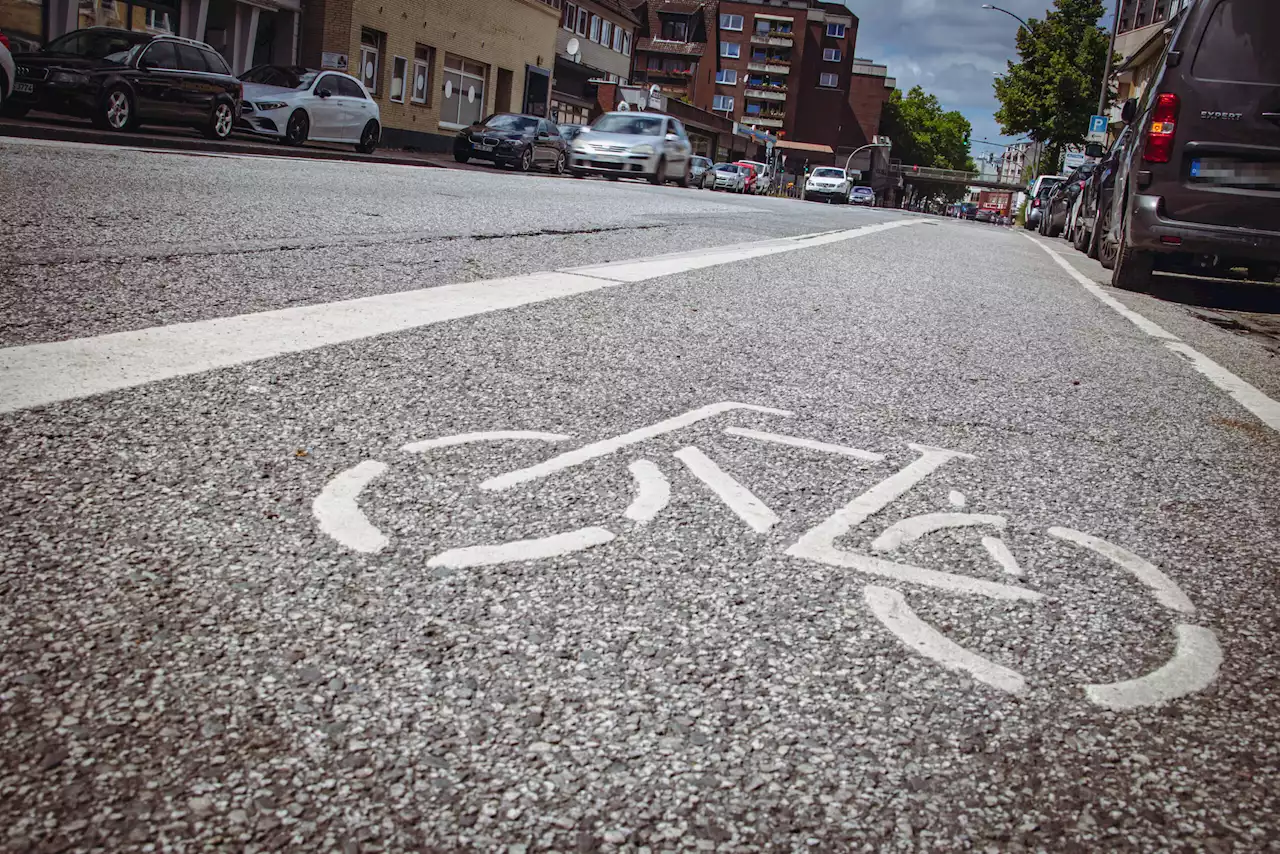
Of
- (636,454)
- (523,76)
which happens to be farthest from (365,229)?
(523,76)

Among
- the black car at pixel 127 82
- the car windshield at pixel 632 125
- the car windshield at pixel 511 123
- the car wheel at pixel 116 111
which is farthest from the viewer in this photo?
the car windshield at pixel 511 123

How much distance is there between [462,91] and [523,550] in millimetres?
41922

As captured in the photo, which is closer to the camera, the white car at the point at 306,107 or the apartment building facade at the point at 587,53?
the white car at the point at 306,107

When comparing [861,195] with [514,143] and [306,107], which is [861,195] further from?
[306,107]

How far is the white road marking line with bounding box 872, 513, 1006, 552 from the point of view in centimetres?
250

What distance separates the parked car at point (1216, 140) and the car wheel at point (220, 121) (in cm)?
1459

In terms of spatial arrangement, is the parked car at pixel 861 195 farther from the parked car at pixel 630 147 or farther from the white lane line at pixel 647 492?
the white lane line at pixel 647 492

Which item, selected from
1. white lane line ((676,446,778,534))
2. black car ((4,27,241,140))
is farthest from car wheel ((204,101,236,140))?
white lane line ((676,446,778,534))

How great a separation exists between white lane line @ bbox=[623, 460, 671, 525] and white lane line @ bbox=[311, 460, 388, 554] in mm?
586

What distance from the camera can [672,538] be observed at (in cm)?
239

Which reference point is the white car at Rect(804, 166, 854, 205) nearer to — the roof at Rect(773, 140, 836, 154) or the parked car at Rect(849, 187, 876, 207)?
the parked car at Rect(849, 187, 876, 207)

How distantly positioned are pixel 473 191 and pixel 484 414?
426 inches

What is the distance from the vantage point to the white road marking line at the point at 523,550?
2.13 metres

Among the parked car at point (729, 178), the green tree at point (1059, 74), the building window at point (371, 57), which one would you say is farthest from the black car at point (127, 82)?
the green tree at point (1059, 74)
